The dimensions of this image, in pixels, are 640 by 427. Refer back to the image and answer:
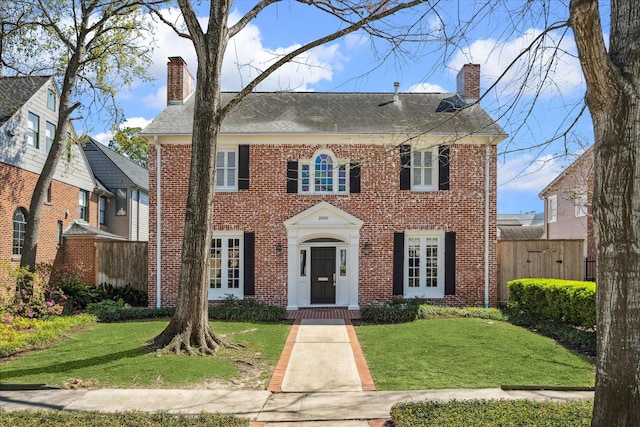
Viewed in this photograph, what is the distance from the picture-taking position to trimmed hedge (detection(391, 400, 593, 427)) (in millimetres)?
5441

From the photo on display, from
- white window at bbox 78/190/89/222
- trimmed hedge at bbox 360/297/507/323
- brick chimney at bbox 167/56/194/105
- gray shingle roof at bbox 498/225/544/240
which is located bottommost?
trimmed hedge at bbox 360/297/507/323

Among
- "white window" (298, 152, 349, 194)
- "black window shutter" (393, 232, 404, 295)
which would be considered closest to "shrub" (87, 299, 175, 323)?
"white window" (298, 152, 349, 194)

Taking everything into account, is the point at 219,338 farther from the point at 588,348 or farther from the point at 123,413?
the point at 588,348

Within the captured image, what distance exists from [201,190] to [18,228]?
12.2 m

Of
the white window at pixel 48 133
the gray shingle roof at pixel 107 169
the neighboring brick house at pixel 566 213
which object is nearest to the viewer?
the white window at pixel 48 133

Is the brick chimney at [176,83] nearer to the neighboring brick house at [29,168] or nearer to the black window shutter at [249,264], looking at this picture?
the neighboring brick house at [29,168]

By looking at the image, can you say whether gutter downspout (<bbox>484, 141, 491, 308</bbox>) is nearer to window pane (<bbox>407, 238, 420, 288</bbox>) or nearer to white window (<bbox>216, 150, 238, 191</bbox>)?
window pane (<bbox>407, 238, 420, 288</bbox>)

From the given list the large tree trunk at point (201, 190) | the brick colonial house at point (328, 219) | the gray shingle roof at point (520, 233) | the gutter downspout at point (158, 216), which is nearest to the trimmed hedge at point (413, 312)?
the brick colonial house at point (328, 219)

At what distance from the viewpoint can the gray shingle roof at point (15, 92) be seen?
17906 mm

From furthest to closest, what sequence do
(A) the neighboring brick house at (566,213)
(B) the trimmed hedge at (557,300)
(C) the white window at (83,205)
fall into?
(C) the white window at (83,205) < (A) the neighboring brick house at (566,213) < (B) the trimmed hedge at (557,300)

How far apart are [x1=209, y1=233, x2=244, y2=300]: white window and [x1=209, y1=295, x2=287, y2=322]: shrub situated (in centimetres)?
112

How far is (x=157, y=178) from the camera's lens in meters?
16.0

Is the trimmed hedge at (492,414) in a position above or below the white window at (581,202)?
Result: below

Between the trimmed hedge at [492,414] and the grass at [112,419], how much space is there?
2054mm
